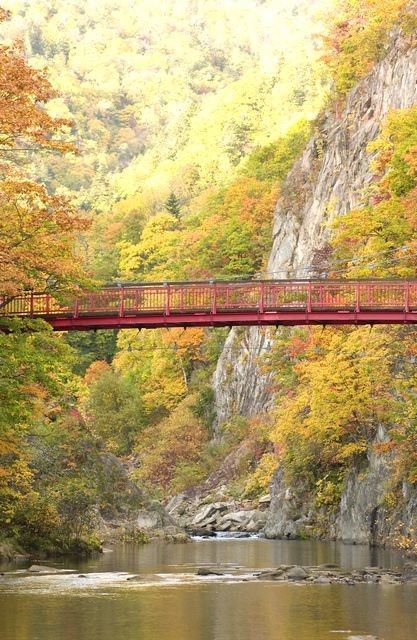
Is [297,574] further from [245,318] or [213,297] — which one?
[213,297]

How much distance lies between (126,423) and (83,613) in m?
69.4

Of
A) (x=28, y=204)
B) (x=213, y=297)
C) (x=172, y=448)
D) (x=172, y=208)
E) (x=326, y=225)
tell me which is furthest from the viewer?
(x=172, y=208)

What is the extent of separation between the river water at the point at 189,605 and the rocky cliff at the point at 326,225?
11941mm

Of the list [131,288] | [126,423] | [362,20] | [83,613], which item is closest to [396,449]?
[131,288]

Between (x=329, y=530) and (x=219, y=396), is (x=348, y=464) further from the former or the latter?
(x=219, y=396)

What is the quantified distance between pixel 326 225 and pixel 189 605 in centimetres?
4171

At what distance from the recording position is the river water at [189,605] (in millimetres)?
23766

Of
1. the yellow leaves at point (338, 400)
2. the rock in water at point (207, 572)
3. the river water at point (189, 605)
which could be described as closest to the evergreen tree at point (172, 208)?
the yellow leaves at point (338, 400)

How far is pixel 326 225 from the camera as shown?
67.6 m

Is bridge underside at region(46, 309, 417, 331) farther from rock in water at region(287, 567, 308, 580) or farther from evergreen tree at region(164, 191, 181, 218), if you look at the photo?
evergreen tree at region(164, 191, 181, 218)

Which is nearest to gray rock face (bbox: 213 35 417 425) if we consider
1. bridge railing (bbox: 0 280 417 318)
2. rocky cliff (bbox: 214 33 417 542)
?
rocky cliff (bbox: 214 33 417 542)

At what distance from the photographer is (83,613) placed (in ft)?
87.6

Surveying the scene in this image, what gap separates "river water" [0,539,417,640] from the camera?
23766 millimetres

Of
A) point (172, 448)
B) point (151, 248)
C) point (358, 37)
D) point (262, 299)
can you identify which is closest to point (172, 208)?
point (151, 248)
